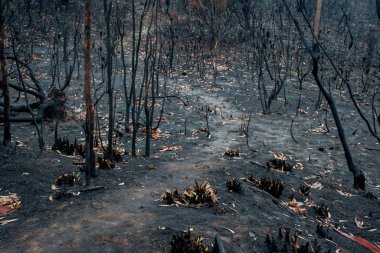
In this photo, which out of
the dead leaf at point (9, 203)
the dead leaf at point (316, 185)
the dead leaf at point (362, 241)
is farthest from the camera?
the dead leaf at point (316, 185)

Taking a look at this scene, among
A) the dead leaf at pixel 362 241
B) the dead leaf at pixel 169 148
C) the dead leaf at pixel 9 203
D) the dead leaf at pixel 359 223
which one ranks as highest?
the dead leaf at pixel 9 203

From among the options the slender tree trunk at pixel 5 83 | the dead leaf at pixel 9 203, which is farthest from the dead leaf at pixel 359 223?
the slender tree trunk at pixel 5 83

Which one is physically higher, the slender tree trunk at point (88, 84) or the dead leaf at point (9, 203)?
the slender tree trunk at point (88, 84)

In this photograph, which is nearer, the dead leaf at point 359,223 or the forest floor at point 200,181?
the forest floor at point 200,181

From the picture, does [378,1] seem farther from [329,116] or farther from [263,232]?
[329,116]

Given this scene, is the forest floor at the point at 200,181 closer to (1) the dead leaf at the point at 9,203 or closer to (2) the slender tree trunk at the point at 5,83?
(1) the dead leaf at the point at 9,203

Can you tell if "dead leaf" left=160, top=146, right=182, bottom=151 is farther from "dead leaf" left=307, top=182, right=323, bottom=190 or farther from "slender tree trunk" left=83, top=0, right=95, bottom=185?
"slender tree trunk" left=83, top=0, right=95, bottom=185

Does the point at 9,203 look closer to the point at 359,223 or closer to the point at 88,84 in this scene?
the point at 88,84

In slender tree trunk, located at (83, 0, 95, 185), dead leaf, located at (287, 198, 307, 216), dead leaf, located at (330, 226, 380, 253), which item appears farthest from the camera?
dead leaf, located at (287, 198, 307, 216)

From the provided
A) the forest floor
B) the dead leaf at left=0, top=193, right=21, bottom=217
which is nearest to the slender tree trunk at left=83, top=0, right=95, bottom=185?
the forest floor
